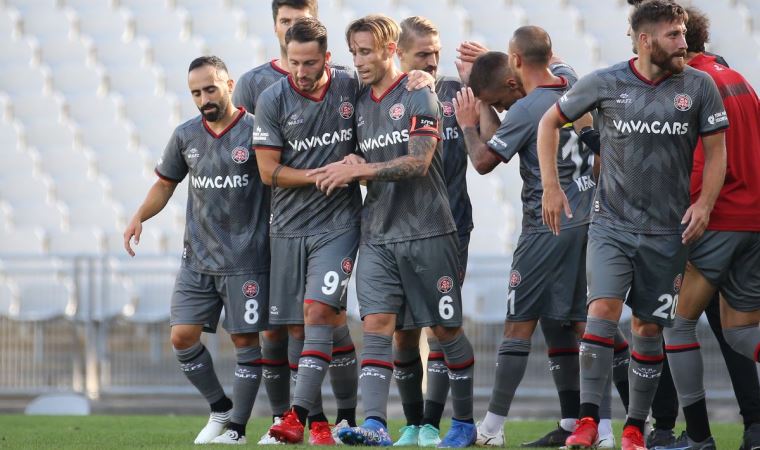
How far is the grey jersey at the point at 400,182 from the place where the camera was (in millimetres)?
5895

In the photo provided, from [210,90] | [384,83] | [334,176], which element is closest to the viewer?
[334,176]

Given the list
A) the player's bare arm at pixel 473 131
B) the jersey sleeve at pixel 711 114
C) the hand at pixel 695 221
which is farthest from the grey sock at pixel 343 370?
the jersey sleeve at pixel 711 114

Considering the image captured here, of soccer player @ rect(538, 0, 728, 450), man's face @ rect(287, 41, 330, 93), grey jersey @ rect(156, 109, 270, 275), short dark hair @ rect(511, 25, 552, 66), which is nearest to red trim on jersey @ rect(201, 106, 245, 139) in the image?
grey jersey @ rect(156, 109, 270, 275)

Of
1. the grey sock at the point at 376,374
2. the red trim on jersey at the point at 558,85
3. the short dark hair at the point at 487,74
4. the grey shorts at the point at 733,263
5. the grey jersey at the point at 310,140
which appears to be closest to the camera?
the grey shorts at the point at 733,263

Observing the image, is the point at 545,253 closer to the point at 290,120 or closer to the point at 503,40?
the point at 290,120

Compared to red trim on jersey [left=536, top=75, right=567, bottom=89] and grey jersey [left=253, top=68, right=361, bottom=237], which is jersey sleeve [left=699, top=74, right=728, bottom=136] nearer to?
red trim on jersey [left=536, top=75, right=567, bottom=89]

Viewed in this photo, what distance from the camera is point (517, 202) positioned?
15570mm

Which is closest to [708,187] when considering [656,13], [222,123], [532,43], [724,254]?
[724,254]

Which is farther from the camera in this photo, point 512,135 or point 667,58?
point 512,135

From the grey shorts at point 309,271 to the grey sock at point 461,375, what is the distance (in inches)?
23.8

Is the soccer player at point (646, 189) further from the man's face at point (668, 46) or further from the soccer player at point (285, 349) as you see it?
the soccer player at point (285, 349)

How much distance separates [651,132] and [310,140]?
5.71ft

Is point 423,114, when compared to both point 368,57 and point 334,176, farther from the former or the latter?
point 334,176

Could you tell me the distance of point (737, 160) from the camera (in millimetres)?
→ 5668
